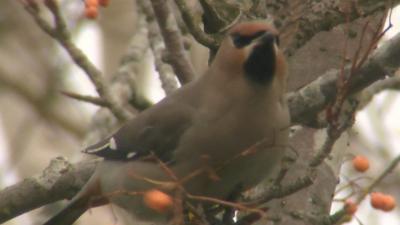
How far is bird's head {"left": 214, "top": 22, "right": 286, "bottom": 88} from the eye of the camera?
432cm

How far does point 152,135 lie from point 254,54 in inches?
25.2

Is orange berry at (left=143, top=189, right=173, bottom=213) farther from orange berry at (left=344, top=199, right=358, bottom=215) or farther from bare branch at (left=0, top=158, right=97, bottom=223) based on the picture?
bare branch at (left=0, top=158, right=97, bottom=223)

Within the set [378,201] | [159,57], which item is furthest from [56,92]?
[378,201]

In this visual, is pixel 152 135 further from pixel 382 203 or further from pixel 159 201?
pixel 382 203

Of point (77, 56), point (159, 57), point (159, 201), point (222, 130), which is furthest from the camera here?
point (159, 57)

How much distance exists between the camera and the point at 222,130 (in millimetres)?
4387

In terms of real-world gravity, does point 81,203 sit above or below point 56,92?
below

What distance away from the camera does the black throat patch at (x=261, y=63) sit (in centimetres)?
436

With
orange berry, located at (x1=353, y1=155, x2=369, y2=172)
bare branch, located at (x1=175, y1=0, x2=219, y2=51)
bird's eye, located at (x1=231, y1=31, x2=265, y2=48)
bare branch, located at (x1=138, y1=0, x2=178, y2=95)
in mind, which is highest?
bare branch, located at (x1=138, y1=0, x2=178, y2=95)

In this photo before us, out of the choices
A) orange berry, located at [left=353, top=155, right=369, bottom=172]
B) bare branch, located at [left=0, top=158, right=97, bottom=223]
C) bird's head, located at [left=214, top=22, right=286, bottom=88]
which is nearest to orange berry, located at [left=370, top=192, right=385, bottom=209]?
orange berry, located at [left=353, top=155, right=369, bottom=172]

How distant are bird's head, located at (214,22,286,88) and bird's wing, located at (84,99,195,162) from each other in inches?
10.2

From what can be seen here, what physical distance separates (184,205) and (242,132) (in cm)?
41

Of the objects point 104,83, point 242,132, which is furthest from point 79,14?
point 242,132

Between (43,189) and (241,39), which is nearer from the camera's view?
(241,39)
